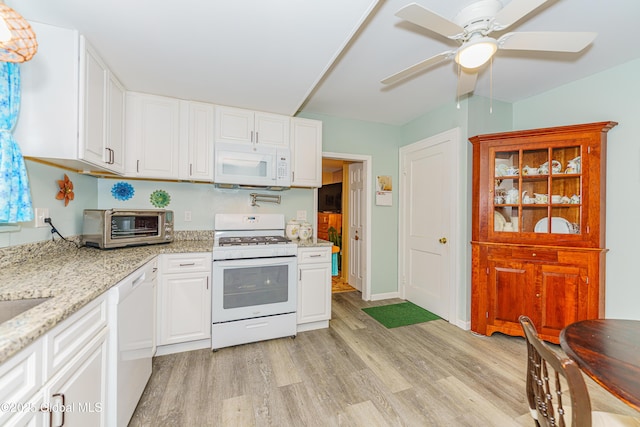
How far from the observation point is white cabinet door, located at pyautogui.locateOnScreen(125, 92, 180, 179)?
2303mm

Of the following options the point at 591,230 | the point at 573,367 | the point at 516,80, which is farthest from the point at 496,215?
the point at 573,367

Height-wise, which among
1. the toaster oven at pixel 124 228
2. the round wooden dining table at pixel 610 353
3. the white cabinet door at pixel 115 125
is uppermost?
the white cabinet door at pixel 115 125

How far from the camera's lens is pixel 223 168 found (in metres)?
2.56

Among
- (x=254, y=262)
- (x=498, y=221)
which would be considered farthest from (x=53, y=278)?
(x=498, y=221)

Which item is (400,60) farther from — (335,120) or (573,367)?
(573,367)

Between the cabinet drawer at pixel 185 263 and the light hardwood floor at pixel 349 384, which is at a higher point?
the cabinet drawer at pixel 185 263

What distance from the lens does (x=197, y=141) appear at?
2.52 m

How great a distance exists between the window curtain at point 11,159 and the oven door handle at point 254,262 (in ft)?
3.96

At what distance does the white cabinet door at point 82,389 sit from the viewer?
873 millimetres

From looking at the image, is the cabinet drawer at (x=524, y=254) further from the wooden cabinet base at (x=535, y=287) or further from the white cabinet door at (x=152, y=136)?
the white cabinet door at (x=152, y=136)

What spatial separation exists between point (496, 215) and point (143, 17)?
3.26 metres

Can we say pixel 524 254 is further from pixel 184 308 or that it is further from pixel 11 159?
pixel 11 159

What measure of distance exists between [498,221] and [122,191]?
3.79 metres

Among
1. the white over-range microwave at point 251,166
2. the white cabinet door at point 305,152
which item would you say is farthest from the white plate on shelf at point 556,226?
the white over-range microwave at point 251,166
